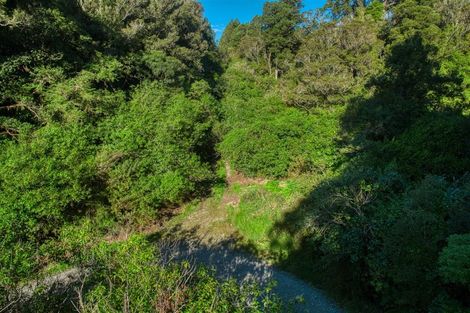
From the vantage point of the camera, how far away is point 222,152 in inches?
781

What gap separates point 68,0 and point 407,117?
808 inches

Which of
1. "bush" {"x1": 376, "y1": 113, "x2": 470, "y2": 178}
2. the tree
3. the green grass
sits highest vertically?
the tree

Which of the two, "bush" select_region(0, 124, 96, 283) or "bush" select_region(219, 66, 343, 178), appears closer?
"bush" select_region(0, 124, 96, 283)

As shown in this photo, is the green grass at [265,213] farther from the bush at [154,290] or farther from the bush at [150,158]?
the bush at [154,290]

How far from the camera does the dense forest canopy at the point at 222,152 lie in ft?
18.2

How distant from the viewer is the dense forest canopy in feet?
18.2

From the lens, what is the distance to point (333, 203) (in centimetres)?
927

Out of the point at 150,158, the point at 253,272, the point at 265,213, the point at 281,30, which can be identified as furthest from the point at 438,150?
the point at 281,30

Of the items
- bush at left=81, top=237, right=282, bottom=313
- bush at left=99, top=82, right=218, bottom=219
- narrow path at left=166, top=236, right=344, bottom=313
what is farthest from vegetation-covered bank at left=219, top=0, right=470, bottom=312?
bush at left=81, top=237, right=282, bottom=313

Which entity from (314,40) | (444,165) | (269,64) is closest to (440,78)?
(444,165)

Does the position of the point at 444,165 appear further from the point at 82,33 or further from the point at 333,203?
the point at 82,33

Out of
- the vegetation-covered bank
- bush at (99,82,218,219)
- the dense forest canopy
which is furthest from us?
bush at (99,82,218,219)

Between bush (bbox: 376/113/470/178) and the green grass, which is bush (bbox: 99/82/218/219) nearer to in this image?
the green grass

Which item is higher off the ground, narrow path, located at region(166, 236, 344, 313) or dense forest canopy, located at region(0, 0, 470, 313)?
dense forest canopy, located at region(0, 0, 470, 313)
